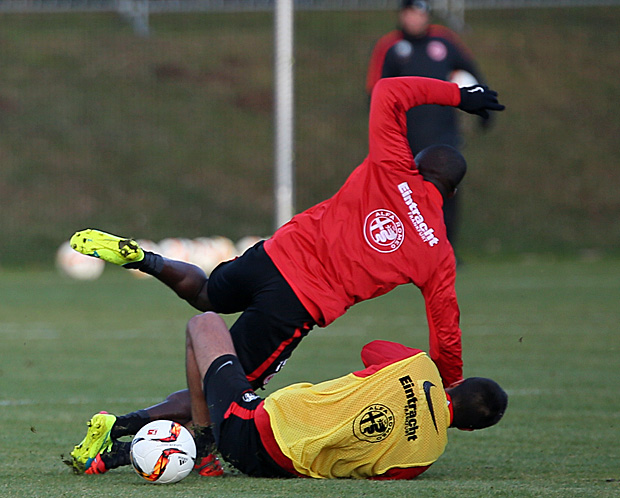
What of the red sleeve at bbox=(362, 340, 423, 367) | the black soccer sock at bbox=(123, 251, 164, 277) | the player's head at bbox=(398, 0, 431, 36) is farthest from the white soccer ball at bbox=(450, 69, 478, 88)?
the red sleeve at bbox=(362, 340, 423, 367)

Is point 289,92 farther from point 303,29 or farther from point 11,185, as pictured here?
point 303,29

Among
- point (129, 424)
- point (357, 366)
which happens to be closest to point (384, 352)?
point (129, 424)

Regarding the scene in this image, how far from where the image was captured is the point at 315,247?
435 centimetres

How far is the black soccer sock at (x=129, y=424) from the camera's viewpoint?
416cm

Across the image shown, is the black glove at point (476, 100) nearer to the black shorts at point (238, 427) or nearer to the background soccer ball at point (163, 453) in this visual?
the black shorts at point (238, 427)

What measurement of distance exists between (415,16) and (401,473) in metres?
6.67

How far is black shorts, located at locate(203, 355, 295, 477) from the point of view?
3785 mm

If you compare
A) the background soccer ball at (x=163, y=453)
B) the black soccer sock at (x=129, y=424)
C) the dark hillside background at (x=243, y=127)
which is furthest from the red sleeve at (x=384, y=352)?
the dark hillside background at (x=243, y=127)

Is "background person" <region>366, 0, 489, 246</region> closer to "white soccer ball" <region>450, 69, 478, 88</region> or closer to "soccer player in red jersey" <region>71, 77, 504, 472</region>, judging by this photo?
"white soccer ball" <region>450, 69, 478, 88</region>

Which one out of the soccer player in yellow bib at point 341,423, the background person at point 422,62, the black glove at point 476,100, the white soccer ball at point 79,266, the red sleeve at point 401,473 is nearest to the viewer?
the soccer player in yellow bib at point 341,423

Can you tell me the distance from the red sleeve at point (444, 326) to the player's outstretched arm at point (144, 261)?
1067 mm

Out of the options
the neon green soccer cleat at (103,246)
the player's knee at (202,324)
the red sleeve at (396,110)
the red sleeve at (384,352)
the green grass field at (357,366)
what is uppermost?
the red sleeve at (396,110)

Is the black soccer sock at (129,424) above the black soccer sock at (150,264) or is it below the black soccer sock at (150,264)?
below

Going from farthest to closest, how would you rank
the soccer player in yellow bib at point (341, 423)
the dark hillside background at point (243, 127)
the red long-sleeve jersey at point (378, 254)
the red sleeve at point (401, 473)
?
the dark hillside background at point (243, 127) → the red long-sleeve jersey at point (378, 254) → the red sleeve at point (401, 473) → the soccer player in yellow bib at point (341, 423)
